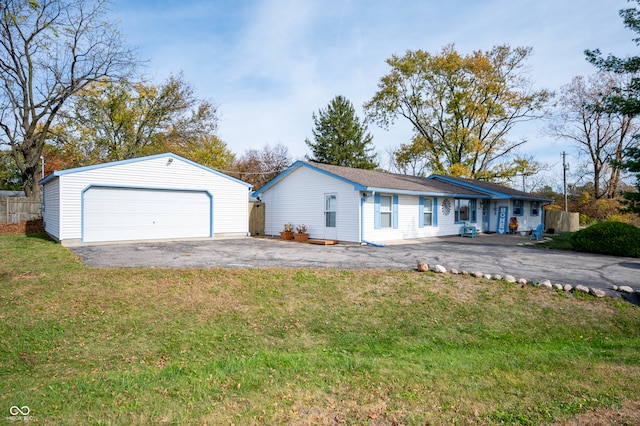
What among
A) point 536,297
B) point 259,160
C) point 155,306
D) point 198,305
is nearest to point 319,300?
point 198,305

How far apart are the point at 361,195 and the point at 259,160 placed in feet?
85.0

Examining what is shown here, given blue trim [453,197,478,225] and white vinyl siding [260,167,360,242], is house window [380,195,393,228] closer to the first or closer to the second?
white vinyl siding [260,167,360,242]


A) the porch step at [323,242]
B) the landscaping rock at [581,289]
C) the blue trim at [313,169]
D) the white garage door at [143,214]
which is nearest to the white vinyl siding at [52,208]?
the white garage door at [143,214]

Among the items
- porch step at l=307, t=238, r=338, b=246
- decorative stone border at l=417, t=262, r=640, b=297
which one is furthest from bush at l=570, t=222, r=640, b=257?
porch step at l=307, t=238, r=338, b=246

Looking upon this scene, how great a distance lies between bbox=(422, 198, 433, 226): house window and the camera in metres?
17.6

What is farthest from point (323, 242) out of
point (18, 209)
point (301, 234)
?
point (18, 209)

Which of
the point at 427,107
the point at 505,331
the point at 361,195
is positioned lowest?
the point at 505,331

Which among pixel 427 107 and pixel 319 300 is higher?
pixel 427 107

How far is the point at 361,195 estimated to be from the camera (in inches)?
574

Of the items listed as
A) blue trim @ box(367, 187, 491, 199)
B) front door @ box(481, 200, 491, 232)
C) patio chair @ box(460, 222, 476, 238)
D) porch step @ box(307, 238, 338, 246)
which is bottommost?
porch step @ box(307, 238, 338, 246)

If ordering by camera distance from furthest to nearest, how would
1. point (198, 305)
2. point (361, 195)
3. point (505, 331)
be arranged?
point (361, 195), point (198, 305), point (505, 331)

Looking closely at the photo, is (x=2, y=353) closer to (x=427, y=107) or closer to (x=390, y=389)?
(x=390, y=389)

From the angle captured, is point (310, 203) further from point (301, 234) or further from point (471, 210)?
point (471, 210)

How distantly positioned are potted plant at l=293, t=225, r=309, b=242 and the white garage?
296 centimetres
